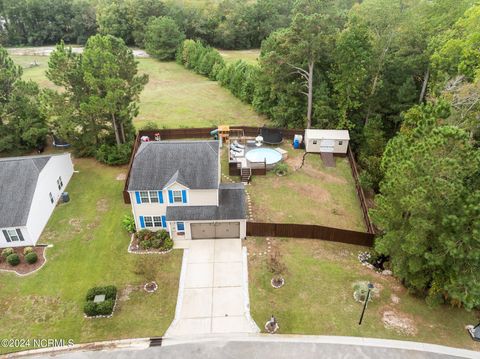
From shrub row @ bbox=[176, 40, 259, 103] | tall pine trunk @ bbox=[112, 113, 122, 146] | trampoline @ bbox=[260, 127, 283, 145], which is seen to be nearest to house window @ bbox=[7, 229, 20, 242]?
tall pine trunk @ bbox=[112, 113, 122, 146]

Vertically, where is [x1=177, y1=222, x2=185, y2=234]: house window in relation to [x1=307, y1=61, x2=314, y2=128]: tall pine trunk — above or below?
below

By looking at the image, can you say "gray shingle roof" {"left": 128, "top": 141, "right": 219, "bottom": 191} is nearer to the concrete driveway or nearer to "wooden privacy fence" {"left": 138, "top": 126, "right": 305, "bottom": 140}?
the concrete driveway

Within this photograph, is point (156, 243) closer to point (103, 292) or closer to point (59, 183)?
point (103, 292)

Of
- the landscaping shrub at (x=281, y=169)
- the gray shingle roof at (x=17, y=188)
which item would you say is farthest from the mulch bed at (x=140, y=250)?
the landscaping shrub at (x=281, y=169)

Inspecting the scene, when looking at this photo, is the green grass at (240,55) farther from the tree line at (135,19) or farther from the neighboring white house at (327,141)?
the neighboring white house at (327,141)

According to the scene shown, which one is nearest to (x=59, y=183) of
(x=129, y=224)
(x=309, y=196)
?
(x=129, y=224)

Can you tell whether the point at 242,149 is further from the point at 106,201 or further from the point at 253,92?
the point at 253,92
